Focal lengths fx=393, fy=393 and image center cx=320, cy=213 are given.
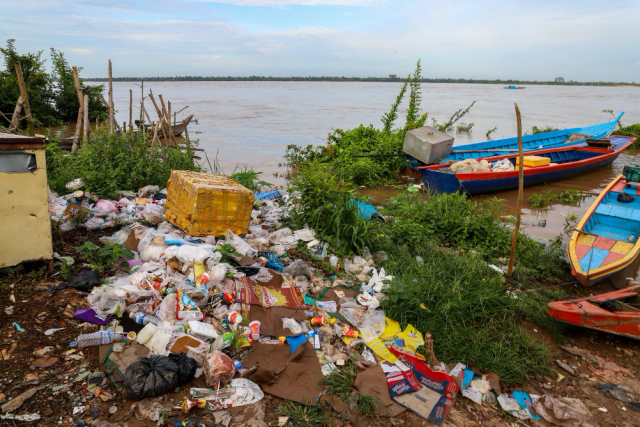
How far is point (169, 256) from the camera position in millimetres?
3742

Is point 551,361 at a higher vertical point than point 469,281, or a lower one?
lower

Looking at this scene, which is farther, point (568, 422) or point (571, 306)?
point (571, 306)

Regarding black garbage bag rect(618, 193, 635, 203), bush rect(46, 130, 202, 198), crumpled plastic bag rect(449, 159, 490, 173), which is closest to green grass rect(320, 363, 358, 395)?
bush rect(46, 130, 202, 198)

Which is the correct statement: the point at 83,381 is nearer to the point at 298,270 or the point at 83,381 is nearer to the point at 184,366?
the point at 184,366

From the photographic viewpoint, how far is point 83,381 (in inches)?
98.3

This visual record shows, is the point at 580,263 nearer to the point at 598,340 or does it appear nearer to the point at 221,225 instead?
the point at 598,340

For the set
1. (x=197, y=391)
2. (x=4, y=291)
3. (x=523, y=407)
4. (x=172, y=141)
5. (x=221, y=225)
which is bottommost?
(x=523, y=407)

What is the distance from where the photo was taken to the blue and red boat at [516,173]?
8664mm

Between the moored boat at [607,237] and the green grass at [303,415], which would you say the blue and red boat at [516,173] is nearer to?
the moored boat at [607,237]

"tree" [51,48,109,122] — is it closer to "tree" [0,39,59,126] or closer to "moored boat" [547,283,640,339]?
"tree" [0,39,59,126]

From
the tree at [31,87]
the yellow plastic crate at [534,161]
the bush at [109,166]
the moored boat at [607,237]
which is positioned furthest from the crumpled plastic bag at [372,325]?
the tree at [31,87]

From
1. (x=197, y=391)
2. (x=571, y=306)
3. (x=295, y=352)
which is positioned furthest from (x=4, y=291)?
(x=571, y=306)

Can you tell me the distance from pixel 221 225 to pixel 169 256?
0.90 meters

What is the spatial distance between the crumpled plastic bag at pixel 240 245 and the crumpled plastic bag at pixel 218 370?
158cm
